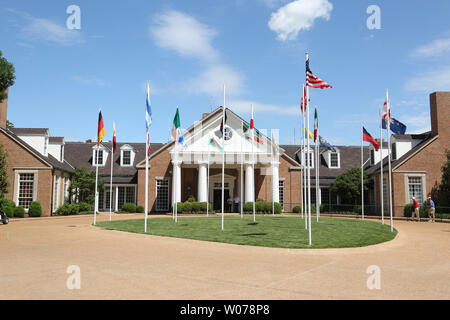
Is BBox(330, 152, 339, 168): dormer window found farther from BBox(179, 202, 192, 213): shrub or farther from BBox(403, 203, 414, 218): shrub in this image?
BBox(179, 202, 192, 213): shrub

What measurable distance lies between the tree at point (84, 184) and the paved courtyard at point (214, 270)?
21698 mm

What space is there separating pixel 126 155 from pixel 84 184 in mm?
5985

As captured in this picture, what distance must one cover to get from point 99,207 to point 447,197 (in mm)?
32096

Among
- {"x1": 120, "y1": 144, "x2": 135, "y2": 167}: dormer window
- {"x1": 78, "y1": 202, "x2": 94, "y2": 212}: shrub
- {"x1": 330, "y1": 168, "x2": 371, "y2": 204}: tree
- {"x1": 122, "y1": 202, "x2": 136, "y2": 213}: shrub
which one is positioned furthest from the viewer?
{"x1": 120, "y1": 144, "x2": 135, "y2": 167}: dormer window

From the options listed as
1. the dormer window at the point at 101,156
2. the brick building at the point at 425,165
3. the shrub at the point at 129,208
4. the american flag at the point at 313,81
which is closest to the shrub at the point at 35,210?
the shrub at the point at 129,208

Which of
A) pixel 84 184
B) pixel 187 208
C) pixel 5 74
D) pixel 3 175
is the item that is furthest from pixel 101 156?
pixel 5 74

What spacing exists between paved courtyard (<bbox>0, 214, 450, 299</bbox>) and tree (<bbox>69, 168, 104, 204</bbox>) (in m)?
21.7

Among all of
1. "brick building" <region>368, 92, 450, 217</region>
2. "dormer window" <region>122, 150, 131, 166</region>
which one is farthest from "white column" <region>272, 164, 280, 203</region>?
"dormer window" <region>122, 150, 131, 166</region>

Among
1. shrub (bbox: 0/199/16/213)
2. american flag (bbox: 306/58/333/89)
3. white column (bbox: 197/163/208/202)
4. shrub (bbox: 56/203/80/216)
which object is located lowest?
shrub (bbox: 56/203/80/216)

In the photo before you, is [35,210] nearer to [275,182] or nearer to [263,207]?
[263,207]

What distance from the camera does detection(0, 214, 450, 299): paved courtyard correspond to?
6.13 m

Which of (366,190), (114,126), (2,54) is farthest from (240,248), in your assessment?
(366,190)

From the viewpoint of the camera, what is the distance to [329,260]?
9.70 m
